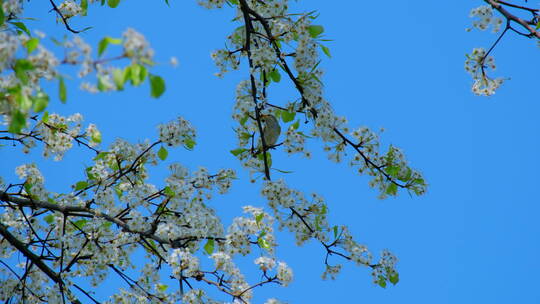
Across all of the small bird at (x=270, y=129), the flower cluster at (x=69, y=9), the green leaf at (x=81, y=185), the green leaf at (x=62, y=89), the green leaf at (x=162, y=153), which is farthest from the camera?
the flower cluster at (x=69, y=9)

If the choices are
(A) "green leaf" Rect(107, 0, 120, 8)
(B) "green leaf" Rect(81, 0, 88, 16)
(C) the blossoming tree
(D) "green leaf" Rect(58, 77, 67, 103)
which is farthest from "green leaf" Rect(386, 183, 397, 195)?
(D) "green leaf" Rect(58, 77, 67, 103)

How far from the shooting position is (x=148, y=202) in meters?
5.68

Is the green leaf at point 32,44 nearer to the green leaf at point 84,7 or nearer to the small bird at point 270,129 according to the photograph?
the small bird at point 270,129

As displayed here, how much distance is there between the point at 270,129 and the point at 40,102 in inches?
119

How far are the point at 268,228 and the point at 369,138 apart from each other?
1.31m

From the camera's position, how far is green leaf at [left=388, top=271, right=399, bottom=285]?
5816 millimetres

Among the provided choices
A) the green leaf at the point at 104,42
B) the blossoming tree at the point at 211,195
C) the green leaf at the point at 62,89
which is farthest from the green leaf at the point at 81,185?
the green leaf at the point at 104,42

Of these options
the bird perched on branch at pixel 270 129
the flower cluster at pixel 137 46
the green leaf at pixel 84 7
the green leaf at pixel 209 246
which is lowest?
the flower cluster at pixel 137 46

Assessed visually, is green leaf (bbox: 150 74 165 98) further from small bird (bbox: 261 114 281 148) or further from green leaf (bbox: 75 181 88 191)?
green leaf (bbox: 75 181 88 191)

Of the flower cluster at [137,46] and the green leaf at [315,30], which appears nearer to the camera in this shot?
the flower cluster at [137,46]

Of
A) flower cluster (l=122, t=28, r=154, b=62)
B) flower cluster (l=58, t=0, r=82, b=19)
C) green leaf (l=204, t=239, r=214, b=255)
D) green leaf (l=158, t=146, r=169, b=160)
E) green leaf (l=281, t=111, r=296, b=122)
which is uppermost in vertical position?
flower cluster (l=58, t=0, r=82, b=19)

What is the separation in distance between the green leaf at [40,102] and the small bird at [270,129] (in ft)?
9.62

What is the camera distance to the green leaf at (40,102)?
302cm

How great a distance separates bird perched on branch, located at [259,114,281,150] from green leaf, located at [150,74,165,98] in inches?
119
